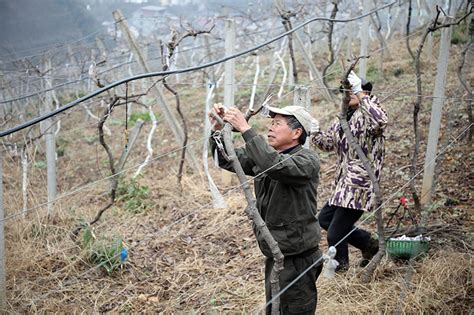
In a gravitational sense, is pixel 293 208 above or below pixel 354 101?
below

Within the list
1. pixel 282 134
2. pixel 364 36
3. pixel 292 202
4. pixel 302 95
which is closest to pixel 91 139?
pixel 364 36

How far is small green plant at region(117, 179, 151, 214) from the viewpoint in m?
5.27

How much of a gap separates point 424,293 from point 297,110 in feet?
5.24

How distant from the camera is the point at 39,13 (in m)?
13.9

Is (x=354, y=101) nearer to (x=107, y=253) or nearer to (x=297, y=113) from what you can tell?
(x=297, y=113)

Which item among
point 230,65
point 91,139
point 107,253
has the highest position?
point 230,65

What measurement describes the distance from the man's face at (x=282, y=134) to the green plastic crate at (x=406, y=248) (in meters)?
1.57

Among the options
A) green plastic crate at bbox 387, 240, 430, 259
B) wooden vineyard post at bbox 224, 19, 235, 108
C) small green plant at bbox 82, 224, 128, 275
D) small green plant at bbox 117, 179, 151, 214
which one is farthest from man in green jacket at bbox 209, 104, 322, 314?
small green plant at bbox 117, 179, 151, 214

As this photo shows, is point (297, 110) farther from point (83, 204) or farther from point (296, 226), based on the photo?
point (83, 204)

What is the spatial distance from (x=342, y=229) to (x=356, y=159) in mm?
508

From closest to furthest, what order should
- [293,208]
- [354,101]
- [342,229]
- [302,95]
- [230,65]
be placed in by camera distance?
[293,208] → [354,101] → [342,229] → [302,95] → [230,65]

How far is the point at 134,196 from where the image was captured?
18.2 ft

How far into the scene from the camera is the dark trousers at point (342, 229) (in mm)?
3045

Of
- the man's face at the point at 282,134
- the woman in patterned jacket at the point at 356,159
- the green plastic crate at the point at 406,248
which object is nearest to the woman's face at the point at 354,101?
the woman in patterned jacket at the point at 356,159
